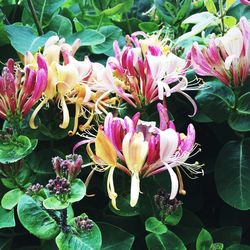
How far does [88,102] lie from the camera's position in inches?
27.1

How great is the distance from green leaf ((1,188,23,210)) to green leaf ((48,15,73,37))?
1.24ft

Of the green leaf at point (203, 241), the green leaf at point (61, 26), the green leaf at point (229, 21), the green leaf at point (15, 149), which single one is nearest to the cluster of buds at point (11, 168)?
the green leaf at point (15, 149)

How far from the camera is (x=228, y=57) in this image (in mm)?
668

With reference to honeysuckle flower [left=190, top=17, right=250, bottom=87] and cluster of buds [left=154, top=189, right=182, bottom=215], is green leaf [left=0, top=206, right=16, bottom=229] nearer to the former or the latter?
cluster of buds [left=154, top=189, right=182, bottom=215]

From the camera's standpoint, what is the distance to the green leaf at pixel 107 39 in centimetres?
89

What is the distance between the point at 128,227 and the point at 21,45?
13.0 inches

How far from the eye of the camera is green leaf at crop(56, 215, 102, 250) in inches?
21.6

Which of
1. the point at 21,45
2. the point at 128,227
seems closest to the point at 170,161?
the point at 128,227

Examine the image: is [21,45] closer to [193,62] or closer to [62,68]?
[62,68]

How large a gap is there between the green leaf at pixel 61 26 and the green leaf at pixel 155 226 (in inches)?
16.9

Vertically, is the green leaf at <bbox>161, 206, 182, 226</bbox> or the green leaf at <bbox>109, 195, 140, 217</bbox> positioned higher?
the green leaf at <bbox>109, 195, 140, 217</bbox>

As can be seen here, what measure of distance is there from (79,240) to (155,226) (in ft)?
0.32

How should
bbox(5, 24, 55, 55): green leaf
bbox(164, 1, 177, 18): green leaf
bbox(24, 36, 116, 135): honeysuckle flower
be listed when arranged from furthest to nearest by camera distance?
bbox(164, 1, 177, 18): green leaf, bbox(5, 24, 55, 55): green leaf, bbox(24, 36, 116, 135): honeysuckle flower

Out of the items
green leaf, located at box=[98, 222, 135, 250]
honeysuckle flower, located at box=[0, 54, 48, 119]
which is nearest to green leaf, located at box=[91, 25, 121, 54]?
honeysuckle flower, located at box=[0, 54, 48, 119]
